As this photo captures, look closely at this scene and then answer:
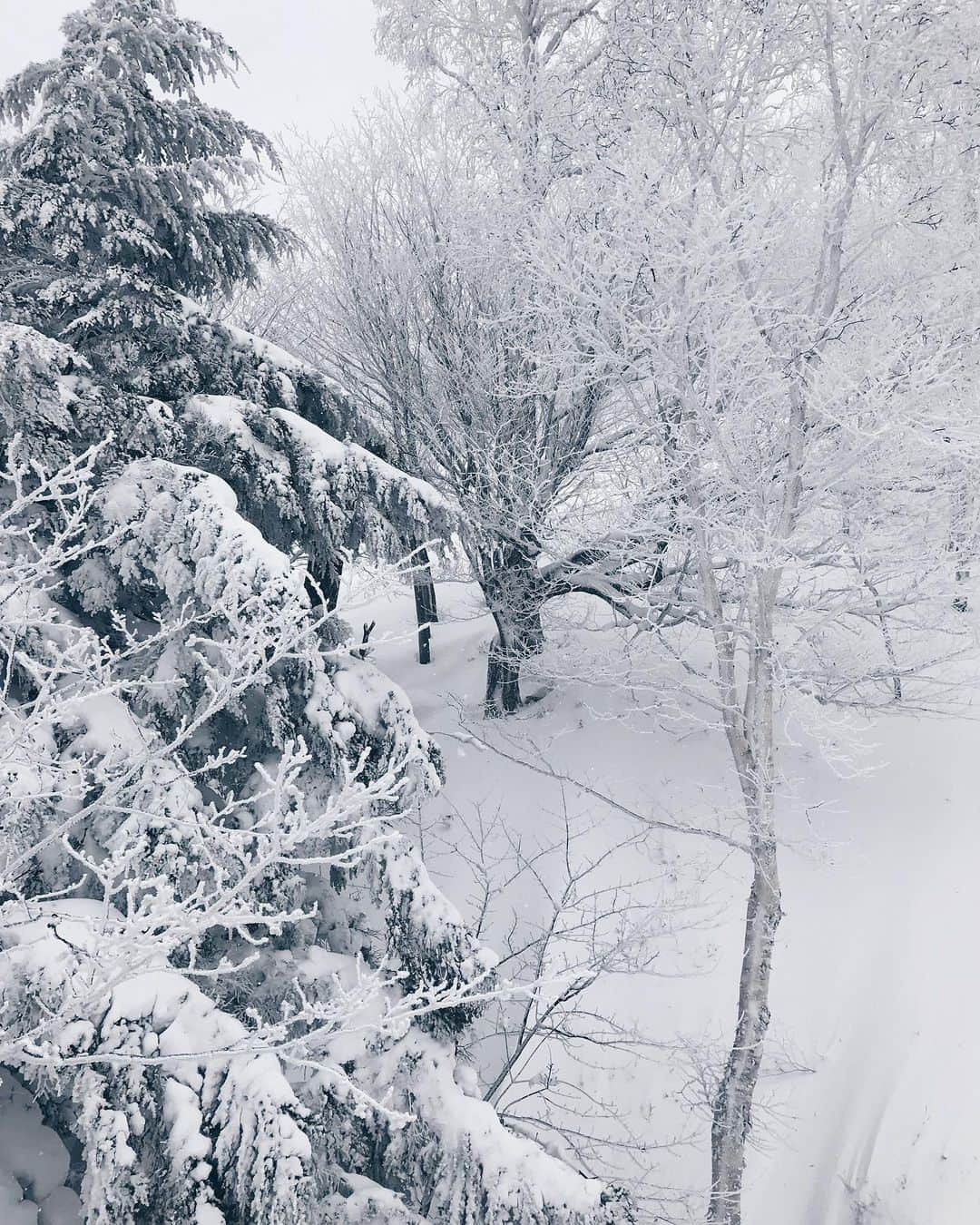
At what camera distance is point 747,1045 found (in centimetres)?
650

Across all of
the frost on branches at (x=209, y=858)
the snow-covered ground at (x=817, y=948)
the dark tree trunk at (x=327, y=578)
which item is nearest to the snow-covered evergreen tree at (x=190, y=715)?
the frost on branches at (x=209, y=858)

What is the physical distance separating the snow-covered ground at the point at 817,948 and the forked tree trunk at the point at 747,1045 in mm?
306

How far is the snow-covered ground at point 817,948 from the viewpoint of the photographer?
676cm

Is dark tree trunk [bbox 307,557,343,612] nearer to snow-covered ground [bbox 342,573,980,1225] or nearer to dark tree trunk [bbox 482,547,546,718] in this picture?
snow-covered ground [bbox 342,573,980,1225]

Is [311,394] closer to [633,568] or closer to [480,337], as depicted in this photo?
[480,337]

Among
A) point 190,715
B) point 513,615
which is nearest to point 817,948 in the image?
point 513,615

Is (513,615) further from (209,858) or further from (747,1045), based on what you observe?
(209,858)

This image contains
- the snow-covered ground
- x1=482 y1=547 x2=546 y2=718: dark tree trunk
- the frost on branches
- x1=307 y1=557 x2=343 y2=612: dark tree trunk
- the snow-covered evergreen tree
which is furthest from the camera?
x1=482 y1=547 x2=546 y2=718: dark tree trunk

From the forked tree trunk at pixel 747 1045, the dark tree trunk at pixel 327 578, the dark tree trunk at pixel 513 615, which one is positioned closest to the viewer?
the dark tree trunk at pixel 327 578

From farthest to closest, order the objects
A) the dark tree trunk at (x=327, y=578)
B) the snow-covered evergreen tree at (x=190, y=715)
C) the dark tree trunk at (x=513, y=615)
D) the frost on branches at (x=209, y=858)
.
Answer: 1. the dark tree trunk at (x=513, y=615)
2. the dark tree trunk at (x=327, y=578)
3. the snow-covered evergreen tree at (x=190, y=715)
4. the frost on branches at (x=209, y=858)

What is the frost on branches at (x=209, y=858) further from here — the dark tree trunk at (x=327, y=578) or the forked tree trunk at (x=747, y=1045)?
the forked tree trunk at (x=747, y=1045)

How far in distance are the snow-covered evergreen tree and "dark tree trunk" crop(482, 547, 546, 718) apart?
148 inches

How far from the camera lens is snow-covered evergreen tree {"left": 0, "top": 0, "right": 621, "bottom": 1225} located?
11.9 ft

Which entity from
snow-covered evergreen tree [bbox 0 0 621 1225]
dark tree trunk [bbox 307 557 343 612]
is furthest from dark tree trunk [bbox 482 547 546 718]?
snow-covered evergreen tree [bbox 0 0 621 1225]
